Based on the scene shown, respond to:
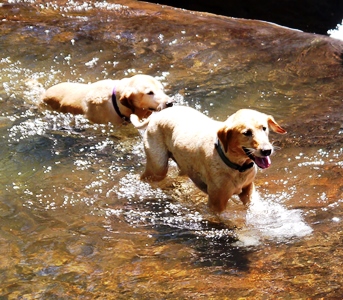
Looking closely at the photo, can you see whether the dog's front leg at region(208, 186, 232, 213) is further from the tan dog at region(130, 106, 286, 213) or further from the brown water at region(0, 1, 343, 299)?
the brown water at region(0, 1, 343, 299)

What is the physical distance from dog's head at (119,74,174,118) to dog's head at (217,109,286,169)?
2016 millimetres

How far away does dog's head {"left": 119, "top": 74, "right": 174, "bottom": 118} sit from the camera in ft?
22.2

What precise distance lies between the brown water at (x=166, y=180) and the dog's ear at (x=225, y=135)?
30.7 inches

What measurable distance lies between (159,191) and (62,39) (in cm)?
494

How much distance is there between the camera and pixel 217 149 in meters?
4.95

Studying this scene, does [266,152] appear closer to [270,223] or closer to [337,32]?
[270,223]

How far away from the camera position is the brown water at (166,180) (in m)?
4.12

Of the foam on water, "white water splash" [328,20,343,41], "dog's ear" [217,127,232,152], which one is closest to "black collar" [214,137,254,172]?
"dog's ear" [217,127,232,152]

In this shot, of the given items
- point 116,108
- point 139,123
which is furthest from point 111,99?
point 139,123

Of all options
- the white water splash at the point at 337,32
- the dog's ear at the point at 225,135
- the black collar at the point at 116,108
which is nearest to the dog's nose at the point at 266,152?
the dog's ear at the point at 225,135

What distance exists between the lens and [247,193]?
17.5 feet

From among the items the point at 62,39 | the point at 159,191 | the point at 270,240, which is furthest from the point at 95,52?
the point at 270,240

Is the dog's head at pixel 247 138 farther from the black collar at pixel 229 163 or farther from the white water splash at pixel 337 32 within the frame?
the white water splash at pixel 337 32

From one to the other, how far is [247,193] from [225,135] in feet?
2.76
